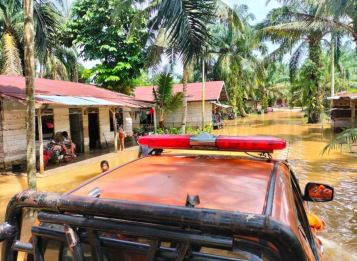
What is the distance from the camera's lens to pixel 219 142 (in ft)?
9.07

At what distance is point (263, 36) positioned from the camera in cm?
2059

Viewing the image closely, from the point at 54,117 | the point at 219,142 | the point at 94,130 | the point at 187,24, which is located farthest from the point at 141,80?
the point at 219,142

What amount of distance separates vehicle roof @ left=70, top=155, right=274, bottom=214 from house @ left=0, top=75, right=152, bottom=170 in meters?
9.35

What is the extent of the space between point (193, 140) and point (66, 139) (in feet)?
42.3

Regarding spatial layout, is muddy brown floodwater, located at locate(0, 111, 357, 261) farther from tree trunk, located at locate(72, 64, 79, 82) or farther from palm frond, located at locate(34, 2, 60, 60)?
tree trunk, located at locate(72, 64, 79, 82)

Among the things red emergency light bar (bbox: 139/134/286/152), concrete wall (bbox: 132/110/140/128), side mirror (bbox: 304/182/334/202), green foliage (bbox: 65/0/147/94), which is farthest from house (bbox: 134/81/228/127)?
red emergency light bar (bbox: 139/134/286/152)

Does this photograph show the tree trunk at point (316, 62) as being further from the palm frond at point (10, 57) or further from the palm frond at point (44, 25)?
the palm frond at point (44, 25)

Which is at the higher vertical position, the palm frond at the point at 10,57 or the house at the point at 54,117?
the palm frond at the point at 10,57

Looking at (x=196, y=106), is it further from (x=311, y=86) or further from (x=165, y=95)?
(x=311, y=86)

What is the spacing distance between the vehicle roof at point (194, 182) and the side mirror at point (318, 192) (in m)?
0.74

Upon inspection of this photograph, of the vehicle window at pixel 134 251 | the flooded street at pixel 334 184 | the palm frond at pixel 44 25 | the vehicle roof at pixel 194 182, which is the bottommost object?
the flooded street at pixel 334 184

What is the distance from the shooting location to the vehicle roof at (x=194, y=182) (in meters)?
1.88

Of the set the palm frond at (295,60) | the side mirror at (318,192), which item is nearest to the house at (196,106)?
the palm frond at (295,60)

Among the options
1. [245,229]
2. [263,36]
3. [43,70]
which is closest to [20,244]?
[245,229]
